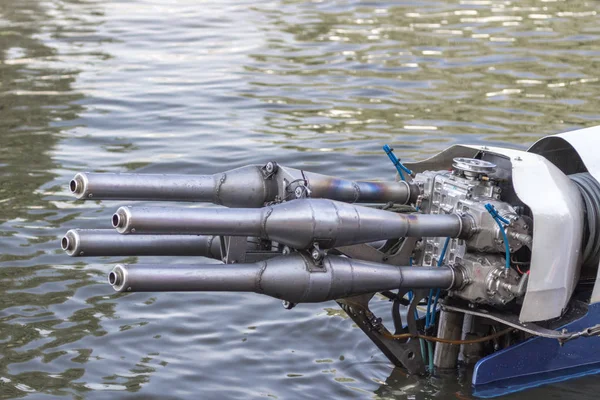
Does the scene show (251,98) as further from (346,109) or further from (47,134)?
(47,134)

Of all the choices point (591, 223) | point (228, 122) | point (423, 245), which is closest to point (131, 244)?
point (423, 245)

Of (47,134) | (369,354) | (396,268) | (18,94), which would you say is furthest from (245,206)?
(18,94)

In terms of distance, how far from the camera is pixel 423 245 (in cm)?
662

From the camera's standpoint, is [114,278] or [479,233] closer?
[114,278]

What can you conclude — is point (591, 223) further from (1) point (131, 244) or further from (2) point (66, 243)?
(2) point (66, 243)

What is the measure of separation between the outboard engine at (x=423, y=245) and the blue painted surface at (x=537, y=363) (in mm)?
10

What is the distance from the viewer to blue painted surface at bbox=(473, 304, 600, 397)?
259 inches

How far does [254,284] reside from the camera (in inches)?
216

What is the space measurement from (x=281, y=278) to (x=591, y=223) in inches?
87.0

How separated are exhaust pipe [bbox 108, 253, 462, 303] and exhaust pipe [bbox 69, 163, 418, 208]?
1.61 feet

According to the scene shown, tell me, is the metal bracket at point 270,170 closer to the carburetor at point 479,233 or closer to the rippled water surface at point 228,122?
the carburetor at point 479,233

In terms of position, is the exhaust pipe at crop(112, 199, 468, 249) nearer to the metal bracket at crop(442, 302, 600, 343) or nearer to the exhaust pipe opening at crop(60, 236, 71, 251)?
the exhaust pipe opening at crop(60, 236, 71, 251)

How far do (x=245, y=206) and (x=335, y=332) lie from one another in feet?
8.38

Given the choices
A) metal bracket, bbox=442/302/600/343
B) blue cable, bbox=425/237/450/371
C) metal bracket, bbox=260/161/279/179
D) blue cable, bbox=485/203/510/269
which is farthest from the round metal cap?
metal bracket, bbox=260/161/279/179
